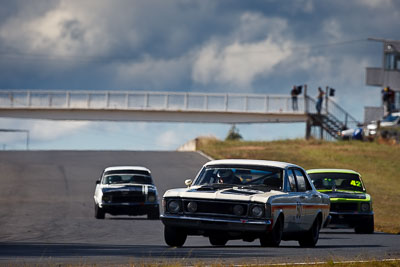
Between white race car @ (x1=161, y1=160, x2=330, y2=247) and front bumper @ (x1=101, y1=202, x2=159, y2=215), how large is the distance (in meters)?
10.6

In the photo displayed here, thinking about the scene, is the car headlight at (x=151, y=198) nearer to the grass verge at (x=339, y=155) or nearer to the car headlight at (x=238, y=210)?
the grass verge at (x=339, y=155)

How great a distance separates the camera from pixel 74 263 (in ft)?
39.1

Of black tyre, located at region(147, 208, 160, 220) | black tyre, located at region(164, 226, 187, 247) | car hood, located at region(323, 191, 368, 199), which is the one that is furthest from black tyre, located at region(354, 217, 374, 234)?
black tyre, located at region(164, 226, 187, 247)

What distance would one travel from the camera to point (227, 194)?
1446 cm

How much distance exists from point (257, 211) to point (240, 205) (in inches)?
11.1

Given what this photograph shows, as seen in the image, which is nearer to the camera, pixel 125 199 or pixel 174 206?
pixel 174 206

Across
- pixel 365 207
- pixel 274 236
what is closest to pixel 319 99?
pixel 365 207

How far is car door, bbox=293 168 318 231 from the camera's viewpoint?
16.1 m

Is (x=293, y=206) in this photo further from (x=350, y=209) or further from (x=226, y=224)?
(x=350, y=209)

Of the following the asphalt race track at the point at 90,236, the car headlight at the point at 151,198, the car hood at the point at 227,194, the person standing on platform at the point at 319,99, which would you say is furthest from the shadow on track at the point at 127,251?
the person standing on platform at the point at 319,99

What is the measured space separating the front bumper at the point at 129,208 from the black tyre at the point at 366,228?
675cm

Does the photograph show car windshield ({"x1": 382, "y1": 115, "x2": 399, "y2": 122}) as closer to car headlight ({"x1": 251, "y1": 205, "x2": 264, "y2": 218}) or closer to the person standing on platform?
the person standing on platform

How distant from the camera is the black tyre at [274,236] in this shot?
579 inches

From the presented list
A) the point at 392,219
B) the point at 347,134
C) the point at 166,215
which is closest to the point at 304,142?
the point at 347,134
